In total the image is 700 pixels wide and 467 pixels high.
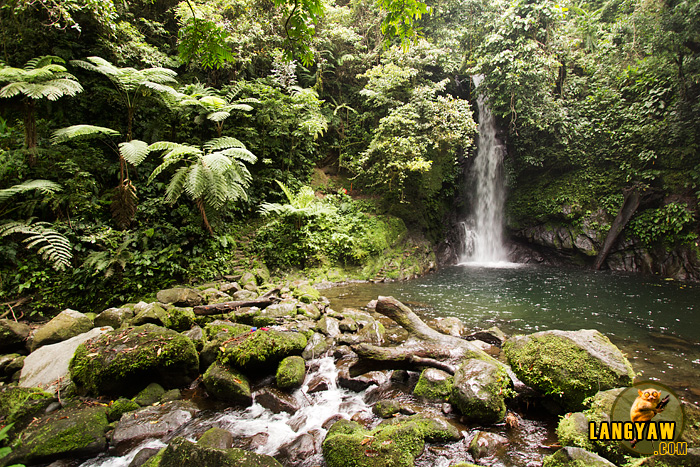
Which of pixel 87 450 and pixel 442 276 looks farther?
pixel 442 276

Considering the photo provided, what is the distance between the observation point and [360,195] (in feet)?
38.6

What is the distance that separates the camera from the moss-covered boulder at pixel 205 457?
174 centimetres

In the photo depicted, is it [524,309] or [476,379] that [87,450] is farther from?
[524,309]

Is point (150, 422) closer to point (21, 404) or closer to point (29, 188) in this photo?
point (21, 404)

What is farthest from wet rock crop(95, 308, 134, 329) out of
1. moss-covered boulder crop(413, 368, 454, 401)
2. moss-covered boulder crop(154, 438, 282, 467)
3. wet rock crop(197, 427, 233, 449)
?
moss-covered boulder crop(413, 368, 454, 401)

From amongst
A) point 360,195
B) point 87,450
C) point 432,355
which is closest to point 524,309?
point 432,355

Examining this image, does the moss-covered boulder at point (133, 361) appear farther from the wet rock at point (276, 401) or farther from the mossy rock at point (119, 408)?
the wet rock at point (276, 401)

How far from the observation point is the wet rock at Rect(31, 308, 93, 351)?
3271 mm

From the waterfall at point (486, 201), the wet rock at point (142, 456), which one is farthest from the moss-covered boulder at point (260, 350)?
the waterfall at point (486, 201)

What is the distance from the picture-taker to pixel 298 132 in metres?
9.72

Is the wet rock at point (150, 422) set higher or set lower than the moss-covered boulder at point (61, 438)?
lower

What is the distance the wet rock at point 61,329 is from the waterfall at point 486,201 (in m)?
13.3

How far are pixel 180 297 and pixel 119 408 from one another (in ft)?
7.57

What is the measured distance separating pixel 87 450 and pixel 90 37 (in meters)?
9.50
